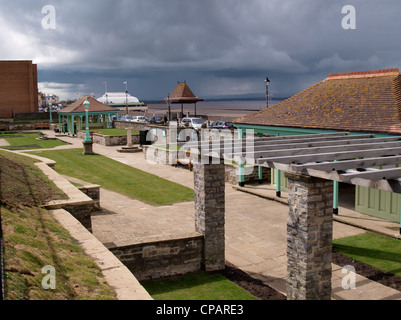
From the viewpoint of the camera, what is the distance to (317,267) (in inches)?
264

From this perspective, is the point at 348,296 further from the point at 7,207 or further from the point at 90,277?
the point at 7,207

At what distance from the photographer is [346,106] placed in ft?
49.3

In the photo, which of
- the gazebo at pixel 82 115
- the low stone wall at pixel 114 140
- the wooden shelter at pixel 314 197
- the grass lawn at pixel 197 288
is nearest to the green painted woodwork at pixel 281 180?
the grass lawn at pixel 197 288

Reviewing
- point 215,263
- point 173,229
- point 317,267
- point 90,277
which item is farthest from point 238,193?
point 90,277

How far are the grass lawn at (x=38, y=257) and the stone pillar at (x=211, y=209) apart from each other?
3.04m

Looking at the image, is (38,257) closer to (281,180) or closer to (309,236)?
(309,236)

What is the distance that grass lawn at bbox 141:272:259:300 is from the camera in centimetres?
792

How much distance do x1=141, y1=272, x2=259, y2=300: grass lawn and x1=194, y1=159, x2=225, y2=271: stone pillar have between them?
1.38ft

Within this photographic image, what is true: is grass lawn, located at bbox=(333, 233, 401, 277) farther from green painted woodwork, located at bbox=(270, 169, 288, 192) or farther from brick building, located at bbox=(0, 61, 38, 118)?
brick building, located at bbox=(0, 61, 38, 118)

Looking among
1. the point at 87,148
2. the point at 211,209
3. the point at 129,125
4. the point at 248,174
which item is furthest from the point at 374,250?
the point at 129,125

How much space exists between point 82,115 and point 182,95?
13.4 m

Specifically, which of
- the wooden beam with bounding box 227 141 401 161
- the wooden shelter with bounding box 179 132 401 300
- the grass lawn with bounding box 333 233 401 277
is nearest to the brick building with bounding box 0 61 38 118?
the grass lawn with bounding box 333 233 401 277

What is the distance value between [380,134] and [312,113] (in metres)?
3.64

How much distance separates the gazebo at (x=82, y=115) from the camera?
138 feet
